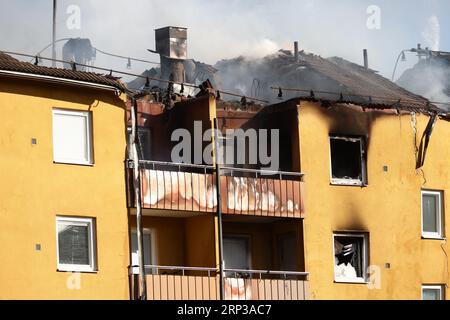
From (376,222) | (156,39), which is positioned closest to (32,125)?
(376,222)

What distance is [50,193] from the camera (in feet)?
145

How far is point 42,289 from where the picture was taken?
1705 inches

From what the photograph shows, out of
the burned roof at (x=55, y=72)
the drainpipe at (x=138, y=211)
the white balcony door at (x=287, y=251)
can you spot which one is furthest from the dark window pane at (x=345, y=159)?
the burned roof at (x=55, y=72)

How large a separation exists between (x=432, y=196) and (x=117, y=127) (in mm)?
11409

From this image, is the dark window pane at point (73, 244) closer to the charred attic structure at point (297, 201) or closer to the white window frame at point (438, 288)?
the charred attic structure at point (297, 201)

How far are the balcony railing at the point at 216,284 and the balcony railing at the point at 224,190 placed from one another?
1.78 meters

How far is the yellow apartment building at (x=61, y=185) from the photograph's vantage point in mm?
43406

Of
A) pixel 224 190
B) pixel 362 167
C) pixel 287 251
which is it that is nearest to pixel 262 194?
pixel 224 190

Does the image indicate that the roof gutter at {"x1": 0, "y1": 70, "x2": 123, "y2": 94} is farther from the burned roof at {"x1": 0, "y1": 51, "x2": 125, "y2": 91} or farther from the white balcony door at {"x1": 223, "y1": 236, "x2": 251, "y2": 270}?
the white balcony door at {"x1": 223, "y1": 236, "x2": 251, "y2": 270}

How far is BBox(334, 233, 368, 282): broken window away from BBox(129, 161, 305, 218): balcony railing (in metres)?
1.75

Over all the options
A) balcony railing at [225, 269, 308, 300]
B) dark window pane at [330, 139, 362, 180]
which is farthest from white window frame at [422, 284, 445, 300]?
balcony railing at [225, 269, 308, 300]

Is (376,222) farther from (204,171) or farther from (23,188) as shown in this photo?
(23,188)

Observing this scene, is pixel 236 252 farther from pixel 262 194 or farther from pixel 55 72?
pixel 55 72

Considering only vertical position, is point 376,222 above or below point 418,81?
below
